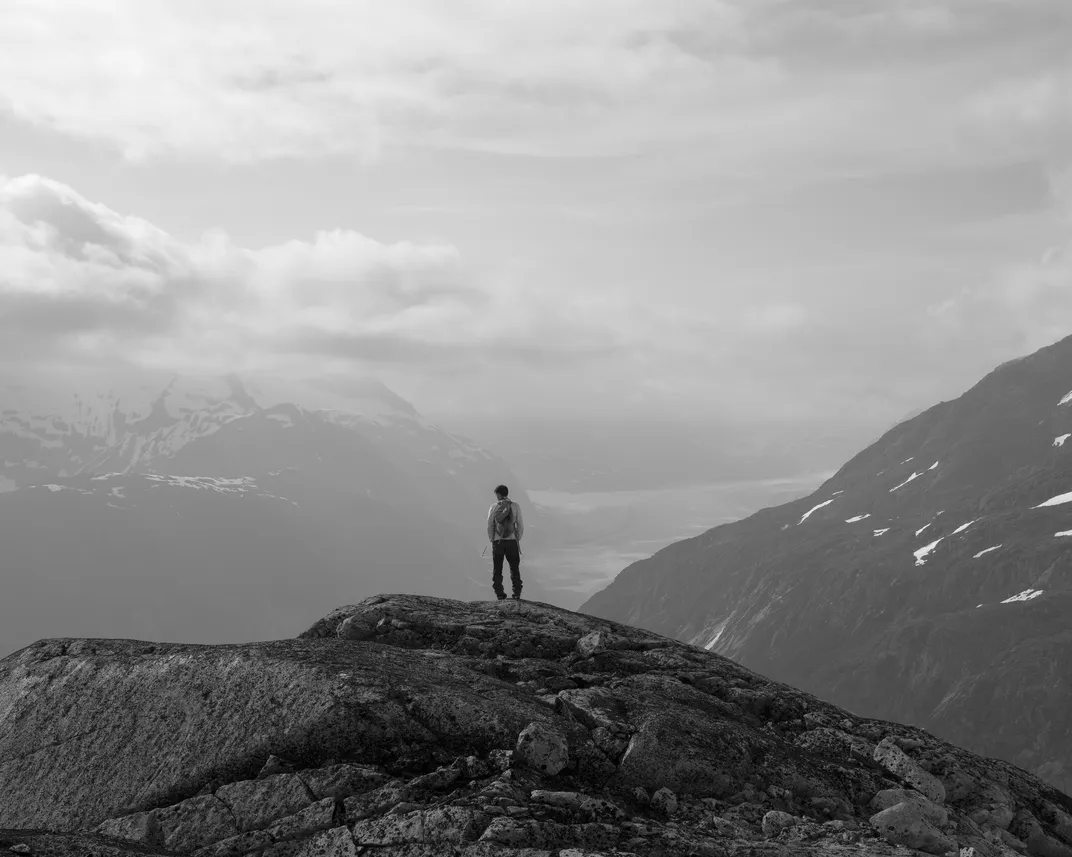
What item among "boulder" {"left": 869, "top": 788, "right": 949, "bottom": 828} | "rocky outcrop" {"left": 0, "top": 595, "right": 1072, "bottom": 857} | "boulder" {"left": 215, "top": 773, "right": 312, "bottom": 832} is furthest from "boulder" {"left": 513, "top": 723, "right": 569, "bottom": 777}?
"boulder" {"left": 869, "top": 788, "right": 949, "bottom": 828}

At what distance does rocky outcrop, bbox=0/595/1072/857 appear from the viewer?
17359 millimetres

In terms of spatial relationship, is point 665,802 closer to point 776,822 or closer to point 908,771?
point 776,822

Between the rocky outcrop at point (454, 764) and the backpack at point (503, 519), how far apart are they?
10399 millimetres

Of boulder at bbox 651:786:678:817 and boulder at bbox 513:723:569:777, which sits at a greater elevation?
boulder at bbox 513:723:569:777

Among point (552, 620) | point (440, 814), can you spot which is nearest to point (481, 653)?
point (552, 620)

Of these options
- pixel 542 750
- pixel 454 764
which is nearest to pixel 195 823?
pixel 454 764

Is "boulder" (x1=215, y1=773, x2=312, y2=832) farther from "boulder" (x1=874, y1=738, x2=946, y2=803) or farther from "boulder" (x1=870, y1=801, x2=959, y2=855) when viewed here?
"boulder" (x1=874, y1=738, x2=946, y2=803)

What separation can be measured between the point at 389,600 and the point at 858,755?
13.4 metres

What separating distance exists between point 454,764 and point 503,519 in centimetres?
1703

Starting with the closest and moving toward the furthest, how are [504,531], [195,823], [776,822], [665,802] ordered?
[195,823], [776,822], [665,802], [504,531]

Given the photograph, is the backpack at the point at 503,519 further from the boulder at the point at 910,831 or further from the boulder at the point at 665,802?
the boulder at the point at 910,831

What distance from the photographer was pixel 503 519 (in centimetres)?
3538

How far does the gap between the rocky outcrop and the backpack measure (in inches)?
409

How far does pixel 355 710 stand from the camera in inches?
773
